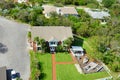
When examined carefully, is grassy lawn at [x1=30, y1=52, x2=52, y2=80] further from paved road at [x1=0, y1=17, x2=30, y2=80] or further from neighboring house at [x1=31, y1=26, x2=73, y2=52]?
neighboring house at [x1=31, y1=26, x2=73, y2=52]

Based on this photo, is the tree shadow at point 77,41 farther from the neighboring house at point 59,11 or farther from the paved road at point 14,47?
the neighboring house at point 59,11

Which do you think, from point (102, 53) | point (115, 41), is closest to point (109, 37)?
point (115, 41)

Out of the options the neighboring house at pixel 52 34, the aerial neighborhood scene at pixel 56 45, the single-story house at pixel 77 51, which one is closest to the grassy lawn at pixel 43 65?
the aerial neighborhood scene at pixel 56 45

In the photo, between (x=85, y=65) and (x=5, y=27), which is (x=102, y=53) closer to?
(x=85, y=65)

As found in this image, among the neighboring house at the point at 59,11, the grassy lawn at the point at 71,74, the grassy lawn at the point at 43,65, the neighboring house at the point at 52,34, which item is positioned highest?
the neighboring house at the point at 59,11

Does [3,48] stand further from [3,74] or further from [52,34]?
[3,74]

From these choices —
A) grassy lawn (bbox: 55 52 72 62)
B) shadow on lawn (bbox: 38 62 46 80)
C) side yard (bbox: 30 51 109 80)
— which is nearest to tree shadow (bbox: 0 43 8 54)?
side yard (bbox: 30 51 109 80)

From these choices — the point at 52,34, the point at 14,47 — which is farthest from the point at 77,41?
the point at 14,47
